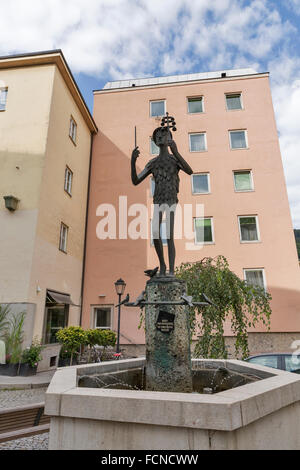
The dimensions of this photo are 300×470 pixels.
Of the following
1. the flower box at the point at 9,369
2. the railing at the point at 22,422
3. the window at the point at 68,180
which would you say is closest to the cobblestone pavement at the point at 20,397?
the flower box at the point at 9,369

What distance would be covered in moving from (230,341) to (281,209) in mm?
7235

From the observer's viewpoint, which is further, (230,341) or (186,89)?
(186,89)

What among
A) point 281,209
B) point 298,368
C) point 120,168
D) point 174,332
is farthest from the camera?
point 120,168

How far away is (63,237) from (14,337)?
5.20m

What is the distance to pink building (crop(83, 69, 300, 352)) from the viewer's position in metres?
14.1

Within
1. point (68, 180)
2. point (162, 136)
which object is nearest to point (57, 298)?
point (68, 180)

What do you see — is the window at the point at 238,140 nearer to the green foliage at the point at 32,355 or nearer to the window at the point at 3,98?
the window at the point at 3,98

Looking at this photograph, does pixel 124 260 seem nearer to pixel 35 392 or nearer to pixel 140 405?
pixel 35 392

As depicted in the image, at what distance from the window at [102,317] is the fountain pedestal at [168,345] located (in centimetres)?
1184

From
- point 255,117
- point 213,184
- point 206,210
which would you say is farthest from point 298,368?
point 255,117

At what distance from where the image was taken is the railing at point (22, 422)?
279 centimetres

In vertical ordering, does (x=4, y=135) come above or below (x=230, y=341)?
above

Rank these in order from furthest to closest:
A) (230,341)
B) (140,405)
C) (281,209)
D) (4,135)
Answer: (281,209)
(230,341)
(4,135)
(140,405)
